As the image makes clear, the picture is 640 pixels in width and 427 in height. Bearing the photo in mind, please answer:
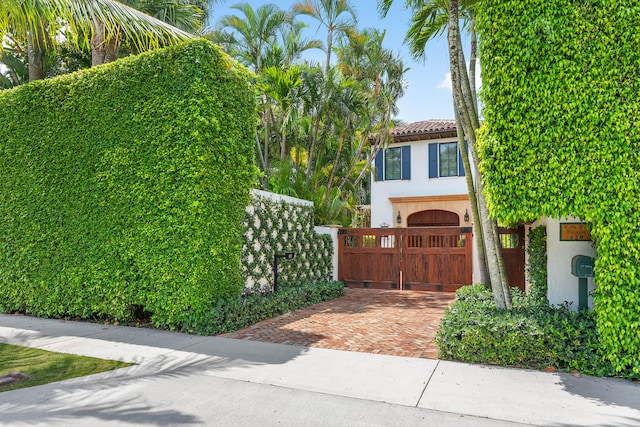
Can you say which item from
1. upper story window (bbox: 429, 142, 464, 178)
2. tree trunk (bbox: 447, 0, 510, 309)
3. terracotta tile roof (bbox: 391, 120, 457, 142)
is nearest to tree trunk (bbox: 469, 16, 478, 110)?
tree trunk (bbox: 447, 0, 510, 309)

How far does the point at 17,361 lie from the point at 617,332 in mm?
7194

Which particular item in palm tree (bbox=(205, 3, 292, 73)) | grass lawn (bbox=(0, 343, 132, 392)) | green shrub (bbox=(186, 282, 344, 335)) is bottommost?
grass lawn (bbox=(0, 343, 132, 392))

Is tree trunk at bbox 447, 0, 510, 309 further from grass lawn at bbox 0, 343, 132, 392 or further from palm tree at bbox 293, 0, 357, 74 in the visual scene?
A: palm tree at bbox 293, 0, 357, 74

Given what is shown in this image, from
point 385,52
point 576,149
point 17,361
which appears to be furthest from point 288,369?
point 385,52

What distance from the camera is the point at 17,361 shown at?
5.34m

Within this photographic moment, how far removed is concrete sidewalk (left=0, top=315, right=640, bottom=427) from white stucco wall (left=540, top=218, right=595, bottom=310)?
4.67 ft

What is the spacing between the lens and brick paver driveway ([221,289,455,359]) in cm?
623

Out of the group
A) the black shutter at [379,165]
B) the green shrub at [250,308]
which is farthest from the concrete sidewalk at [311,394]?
the black shutter at [379,165]

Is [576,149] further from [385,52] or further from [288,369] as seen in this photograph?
[385,52]

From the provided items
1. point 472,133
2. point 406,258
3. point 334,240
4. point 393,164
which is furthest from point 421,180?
point 472,133

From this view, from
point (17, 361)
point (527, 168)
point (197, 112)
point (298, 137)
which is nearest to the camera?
point (527, 168)

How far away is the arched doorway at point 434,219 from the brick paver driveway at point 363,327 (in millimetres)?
8279

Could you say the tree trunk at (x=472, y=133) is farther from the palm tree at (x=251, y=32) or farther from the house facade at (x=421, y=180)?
the house facade at (x=421, y=180)

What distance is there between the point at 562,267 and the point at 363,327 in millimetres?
3334
